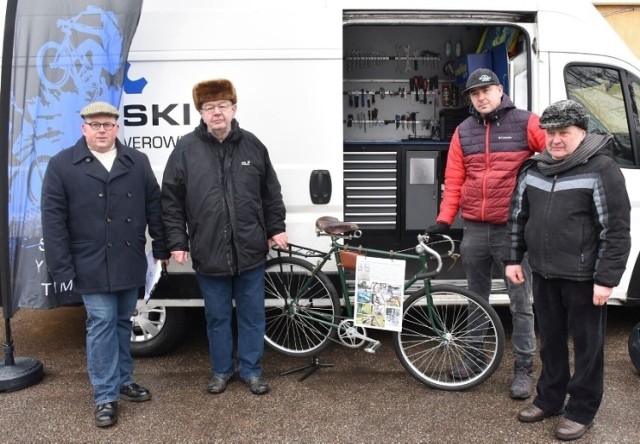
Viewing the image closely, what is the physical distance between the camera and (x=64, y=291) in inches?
144

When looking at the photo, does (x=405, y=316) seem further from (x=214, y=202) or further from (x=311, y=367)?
(x=214, y=202)

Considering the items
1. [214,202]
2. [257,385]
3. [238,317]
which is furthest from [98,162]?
[257,385]

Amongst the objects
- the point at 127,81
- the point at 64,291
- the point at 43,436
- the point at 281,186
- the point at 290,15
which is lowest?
the point at 43,436

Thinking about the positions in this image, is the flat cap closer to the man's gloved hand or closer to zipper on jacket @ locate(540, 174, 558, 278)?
the man's gloved hand

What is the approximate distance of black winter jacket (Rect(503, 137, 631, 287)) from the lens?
2814 millimetres

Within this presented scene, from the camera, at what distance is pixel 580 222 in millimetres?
2902

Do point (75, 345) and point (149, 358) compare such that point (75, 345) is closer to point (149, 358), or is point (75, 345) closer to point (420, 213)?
point (149, 358)

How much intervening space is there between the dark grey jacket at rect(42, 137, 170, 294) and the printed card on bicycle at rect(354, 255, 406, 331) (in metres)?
1.32

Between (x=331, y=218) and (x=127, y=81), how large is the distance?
158 cm

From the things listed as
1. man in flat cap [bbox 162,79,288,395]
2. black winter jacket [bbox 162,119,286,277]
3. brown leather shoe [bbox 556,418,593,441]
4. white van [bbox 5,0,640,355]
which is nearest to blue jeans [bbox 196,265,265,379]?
man in flat cap [bbox 162,79,288,395]

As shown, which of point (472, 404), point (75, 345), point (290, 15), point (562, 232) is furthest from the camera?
point (75, 345)

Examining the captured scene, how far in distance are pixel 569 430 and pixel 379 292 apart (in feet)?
4.16

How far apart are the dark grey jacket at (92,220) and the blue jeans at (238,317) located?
488mm

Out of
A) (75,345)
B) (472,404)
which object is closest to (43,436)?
(75,345)
